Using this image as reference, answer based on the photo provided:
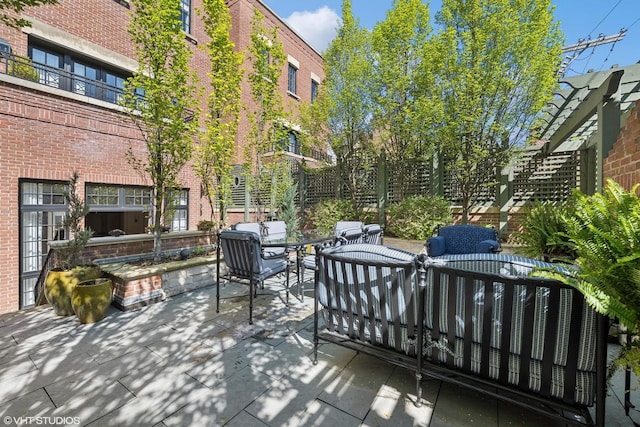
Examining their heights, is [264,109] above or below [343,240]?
above

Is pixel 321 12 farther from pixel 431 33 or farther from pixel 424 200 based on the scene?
pixel 424 200

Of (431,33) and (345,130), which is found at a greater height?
(431,33)

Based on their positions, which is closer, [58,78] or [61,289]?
[61,289]

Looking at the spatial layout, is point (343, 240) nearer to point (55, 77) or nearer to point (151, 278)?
point (151, 278)

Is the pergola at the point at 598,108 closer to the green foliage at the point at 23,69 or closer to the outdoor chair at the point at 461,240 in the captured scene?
the outdoor chair at the point at 461,240

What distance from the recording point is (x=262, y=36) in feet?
22.2

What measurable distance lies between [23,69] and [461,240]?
8978 millimetres

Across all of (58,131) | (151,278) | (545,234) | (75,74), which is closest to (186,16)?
(75,74)

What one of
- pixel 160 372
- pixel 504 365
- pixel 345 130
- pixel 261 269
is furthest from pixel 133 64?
pixel 504 365

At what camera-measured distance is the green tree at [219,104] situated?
18.2ft

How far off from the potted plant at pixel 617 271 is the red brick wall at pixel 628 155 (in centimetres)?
183

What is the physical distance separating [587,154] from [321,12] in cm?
1130

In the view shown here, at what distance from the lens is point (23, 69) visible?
18.1ft

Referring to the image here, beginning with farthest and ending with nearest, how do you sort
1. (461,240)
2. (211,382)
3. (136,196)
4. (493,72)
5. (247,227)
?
(136,196)
(493,72)
(247,227)
(461,240)
(211,382)
